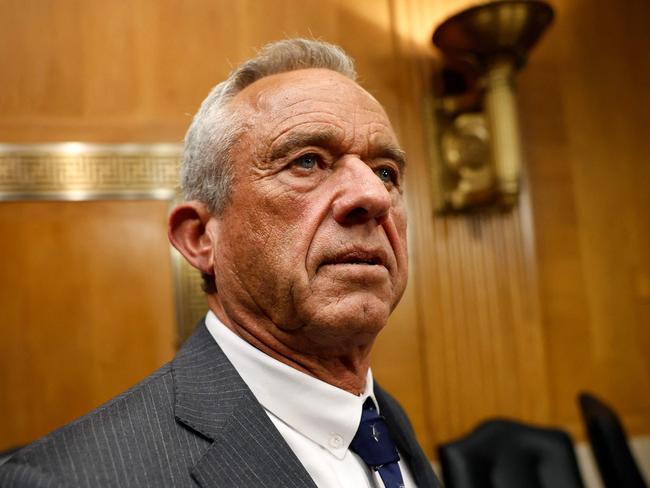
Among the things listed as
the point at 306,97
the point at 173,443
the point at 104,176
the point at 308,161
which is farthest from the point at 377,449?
the point at 104,176

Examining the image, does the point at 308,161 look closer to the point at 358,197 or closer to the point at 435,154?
the point at 358,197

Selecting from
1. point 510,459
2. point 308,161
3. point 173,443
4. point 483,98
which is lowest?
point 510,459

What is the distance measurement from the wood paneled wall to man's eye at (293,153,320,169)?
5.56 feet

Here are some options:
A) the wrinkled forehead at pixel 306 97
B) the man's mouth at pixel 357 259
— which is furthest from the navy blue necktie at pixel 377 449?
the wrinkled forehead at pixel 306 97

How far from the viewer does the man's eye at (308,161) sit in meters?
1.21

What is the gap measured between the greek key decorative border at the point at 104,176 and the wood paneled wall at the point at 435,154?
6cm

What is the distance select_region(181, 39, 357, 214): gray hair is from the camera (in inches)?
49.8

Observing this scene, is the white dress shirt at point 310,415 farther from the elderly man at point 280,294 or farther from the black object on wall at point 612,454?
the black object on wall at point 612,454

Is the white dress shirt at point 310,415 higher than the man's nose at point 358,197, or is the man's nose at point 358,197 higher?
the man's nose at point 358,197

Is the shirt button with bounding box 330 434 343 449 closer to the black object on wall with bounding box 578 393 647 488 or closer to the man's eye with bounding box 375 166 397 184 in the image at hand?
the man's eye with bounding box 375 166 397 184

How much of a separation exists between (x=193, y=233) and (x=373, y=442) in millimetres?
541

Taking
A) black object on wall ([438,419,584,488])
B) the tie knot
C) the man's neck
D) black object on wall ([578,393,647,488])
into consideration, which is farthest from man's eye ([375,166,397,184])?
black object on wall ([578,393,647,488])

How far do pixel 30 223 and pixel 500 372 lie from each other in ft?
6.88

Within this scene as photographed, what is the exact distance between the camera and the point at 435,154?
2.97 m
